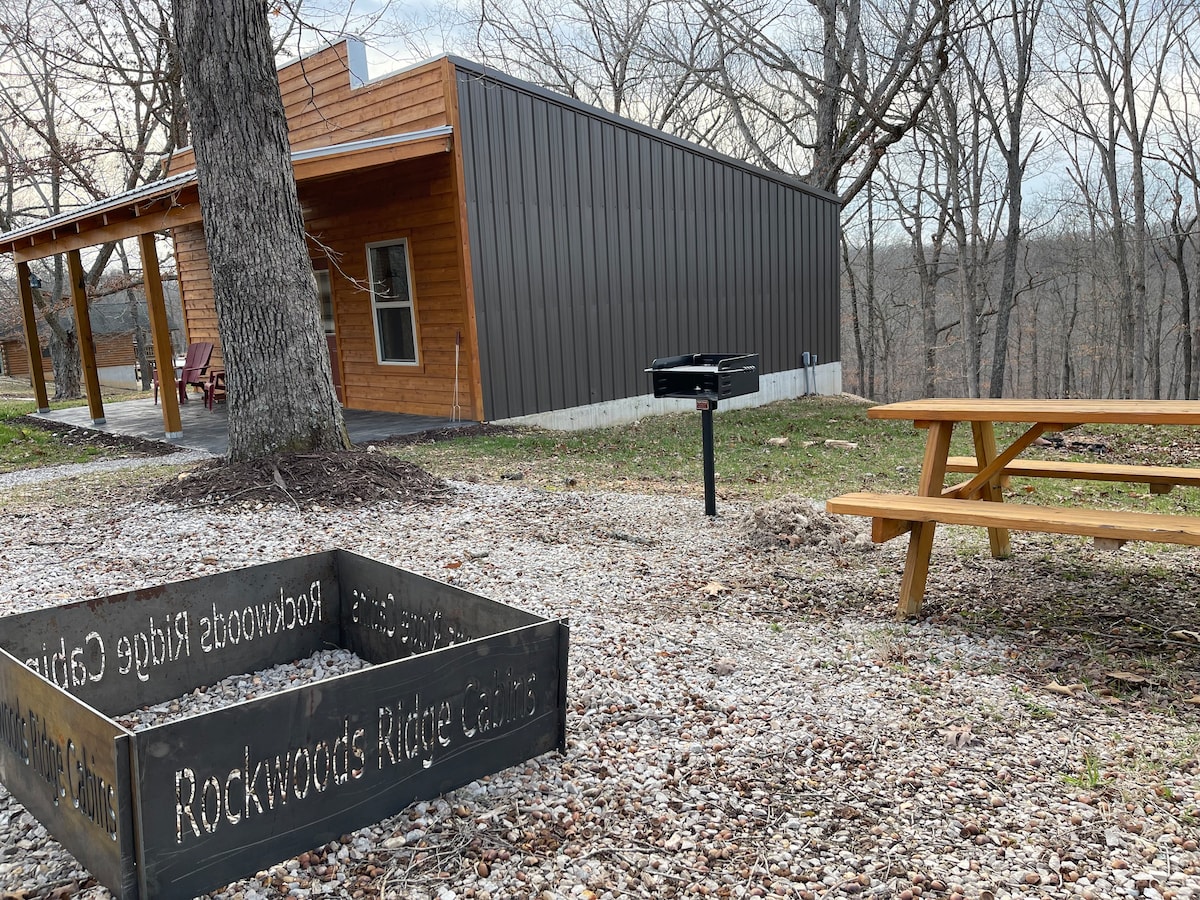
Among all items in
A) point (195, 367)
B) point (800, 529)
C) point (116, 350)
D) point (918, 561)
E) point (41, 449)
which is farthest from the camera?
point (116, 350)

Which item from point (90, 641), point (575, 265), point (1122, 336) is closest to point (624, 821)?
point (90, 641)

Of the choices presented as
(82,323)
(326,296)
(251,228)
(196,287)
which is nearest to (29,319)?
(82,323)

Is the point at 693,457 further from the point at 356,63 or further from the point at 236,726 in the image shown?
the point at 236,726

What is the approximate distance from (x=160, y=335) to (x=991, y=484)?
8.20 m

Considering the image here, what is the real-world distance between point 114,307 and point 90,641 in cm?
4360

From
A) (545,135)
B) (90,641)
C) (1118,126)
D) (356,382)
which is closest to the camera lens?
(90,641)

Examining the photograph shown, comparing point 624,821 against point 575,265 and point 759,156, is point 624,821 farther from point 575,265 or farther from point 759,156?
point 759,156

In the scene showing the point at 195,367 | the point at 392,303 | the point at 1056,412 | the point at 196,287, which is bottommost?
the point at 1056,412

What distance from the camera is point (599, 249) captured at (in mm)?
11812

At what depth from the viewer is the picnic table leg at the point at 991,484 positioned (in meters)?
4.48

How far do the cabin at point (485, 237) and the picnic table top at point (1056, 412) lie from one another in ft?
22.5


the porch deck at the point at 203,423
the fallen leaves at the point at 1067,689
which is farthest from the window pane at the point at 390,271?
the fallen leaves at the point at 1067,689

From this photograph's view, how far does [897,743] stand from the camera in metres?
2.89

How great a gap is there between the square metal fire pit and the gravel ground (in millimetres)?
119
